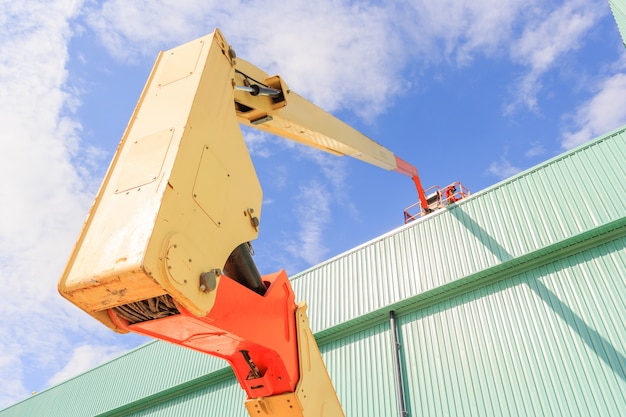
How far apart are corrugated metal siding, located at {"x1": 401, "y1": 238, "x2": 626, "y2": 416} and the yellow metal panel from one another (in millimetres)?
7653

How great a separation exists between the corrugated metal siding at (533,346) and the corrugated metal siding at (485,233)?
63 centimetres

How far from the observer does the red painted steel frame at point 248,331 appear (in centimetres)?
254

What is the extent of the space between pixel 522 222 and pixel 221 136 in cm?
890

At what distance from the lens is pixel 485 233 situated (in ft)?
34.1

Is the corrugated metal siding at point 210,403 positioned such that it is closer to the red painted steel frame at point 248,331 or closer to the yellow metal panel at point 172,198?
the red painted steel frame at point 248,331

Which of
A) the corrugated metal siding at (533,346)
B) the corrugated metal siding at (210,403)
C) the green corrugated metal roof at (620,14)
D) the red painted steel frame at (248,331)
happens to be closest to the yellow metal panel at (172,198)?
the red painted steel frame at (248,331)

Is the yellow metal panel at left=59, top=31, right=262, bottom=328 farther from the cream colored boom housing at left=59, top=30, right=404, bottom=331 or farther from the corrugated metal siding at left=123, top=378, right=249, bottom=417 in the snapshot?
the corrugated metal siding at left=123, top=378, right=249, bottom=417

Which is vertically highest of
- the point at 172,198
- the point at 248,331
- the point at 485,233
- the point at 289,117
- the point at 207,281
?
the point at 485,233

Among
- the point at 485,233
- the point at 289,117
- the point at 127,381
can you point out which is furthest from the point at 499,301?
the point at 127,381

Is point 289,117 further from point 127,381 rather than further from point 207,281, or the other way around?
point 127,381

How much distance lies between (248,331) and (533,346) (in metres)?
7.63

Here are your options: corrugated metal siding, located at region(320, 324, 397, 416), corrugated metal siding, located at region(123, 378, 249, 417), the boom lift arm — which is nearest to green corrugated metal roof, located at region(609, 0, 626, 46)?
corrugated metal siding, located at region(320, 324, 397, 416)

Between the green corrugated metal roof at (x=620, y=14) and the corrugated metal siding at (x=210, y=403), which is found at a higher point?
the green corrugated metal roof at (x=620, y=14)

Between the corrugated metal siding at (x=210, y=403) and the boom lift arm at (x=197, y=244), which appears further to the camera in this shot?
the corrugated metal siding at (x=210, y=403)
